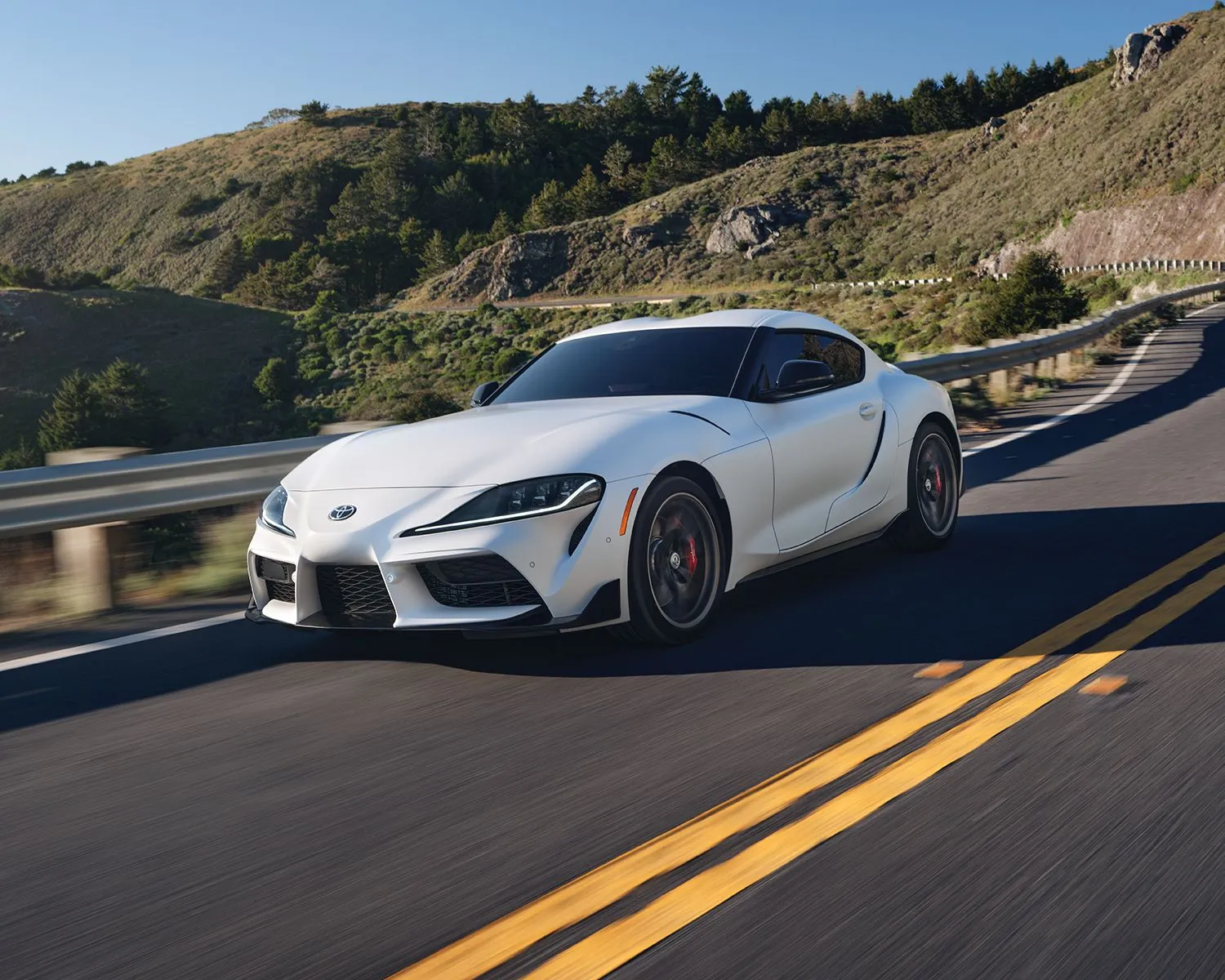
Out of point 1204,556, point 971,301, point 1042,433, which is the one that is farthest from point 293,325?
point 1204,556

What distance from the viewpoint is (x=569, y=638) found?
5.82 m

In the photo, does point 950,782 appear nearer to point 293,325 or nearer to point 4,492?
point 4,492

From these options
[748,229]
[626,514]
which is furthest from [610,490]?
[748,229]

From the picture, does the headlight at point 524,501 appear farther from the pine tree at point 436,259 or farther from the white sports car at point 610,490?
the pine tree at point 436,259

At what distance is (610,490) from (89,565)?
3.48m

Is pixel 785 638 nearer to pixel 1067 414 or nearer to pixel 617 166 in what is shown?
pixel 1067 414

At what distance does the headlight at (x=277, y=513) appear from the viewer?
18.2 feet

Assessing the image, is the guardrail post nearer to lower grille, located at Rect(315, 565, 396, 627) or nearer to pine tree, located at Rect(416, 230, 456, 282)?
lower grille, located at Rect(315, 565, 396, 627)

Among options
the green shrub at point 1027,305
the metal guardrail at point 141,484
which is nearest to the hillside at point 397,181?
the green shrub at point 1027,305

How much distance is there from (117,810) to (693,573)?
2465 millimetres

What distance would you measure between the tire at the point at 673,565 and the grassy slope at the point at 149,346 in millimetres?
57004

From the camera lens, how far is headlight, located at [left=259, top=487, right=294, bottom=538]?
555cm

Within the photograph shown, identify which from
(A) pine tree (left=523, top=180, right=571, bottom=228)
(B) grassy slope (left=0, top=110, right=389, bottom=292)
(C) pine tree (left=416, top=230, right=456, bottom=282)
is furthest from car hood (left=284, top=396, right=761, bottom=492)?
(B) grassy slope (left=0, top=110, right=389, bottom=292)

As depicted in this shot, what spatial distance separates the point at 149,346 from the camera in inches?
2950
